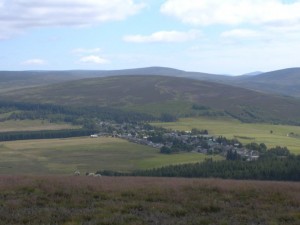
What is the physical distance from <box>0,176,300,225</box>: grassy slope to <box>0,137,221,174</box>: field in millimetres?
44650

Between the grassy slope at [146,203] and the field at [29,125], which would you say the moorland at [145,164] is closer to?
the grassy slope at [146,203]

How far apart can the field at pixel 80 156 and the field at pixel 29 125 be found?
78.7 feet

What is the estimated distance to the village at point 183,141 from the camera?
75.4 meters

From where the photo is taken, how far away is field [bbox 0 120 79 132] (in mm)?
130688

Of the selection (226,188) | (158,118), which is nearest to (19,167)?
(226,188)

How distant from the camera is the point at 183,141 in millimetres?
94312

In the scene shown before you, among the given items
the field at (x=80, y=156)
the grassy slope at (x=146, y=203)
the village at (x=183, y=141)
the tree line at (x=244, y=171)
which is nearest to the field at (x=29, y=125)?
the village at (x=183, y=141)

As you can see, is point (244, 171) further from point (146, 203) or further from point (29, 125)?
point (29, 125)

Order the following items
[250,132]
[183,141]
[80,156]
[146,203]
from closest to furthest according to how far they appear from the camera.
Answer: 1. [146,203]
2. [80,156]
3. [183,141]
4. [250,132]

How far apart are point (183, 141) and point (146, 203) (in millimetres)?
78466

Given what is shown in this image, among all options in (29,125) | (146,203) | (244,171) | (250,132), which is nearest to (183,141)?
(250,132)

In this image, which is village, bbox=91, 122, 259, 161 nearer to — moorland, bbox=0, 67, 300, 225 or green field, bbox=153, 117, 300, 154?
moorland, bbox=0, 67, 300, 225

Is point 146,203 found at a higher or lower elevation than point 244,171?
higher

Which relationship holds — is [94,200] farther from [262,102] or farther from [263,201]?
[262,102]
